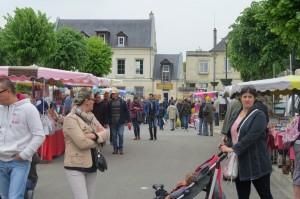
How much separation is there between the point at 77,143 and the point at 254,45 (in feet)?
85.1

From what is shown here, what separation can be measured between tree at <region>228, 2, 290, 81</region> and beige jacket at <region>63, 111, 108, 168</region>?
23.5 m

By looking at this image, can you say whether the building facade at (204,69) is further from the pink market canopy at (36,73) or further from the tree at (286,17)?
the pink market canopy at (36,73)

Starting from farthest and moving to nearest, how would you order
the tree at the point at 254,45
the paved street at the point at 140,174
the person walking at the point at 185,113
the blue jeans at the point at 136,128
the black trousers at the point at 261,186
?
the tree at the point at 254,45, the person walking at the point at 185,113, the blue jeans at the point at 136,128, the paved street at the point at 140,174, the black trousers at the point at 261,186

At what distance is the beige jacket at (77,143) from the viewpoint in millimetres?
5531

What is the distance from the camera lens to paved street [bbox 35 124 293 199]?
892cm

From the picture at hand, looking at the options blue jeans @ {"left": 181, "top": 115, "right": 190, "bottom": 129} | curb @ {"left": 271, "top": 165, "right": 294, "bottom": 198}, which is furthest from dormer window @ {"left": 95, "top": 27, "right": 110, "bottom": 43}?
curb @ {"left": 271, "top": 165, "right": 294, "bottom": 198}

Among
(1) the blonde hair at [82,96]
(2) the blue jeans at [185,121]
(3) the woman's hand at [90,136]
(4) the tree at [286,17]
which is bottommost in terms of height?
(2) the blue jeans at [185,121]

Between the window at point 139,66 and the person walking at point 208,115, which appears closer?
the person walking at point 208,115

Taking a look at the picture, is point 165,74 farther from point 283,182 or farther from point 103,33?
point 283,182

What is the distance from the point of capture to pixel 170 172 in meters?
11.5

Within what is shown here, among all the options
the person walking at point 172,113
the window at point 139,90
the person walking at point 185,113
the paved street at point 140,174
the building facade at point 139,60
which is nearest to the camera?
the paved street at point 140,174

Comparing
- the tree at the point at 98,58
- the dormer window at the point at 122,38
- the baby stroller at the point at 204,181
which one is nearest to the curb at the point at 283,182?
the baby stroller at the point at 204,181

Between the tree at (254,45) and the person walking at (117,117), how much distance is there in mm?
14899

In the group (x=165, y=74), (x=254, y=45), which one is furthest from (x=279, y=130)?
(x=165, y=74)
